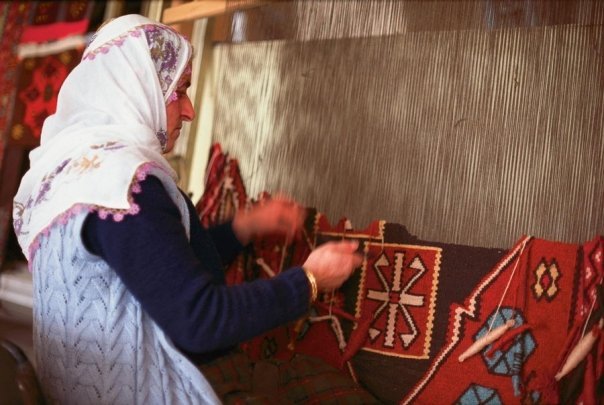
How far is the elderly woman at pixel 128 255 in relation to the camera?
38.8 inches

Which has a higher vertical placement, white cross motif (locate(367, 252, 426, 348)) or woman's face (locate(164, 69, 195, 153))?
woman's face (locate(164, 69, 195, 153))

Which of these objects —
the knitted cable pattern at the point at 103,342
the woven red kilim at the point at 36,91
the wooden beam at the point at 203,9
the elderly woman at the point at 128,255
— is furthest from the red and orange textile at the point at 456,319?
the woven red kilim at the point at 36,91

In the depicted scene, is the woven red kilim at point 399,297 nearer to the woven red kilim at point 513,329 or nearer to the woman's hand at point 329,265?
the woven red kilim at point 513,329

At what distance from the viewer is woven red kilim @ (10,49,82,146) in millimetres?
2527

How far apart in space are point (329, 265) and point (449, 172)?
1.48 feet

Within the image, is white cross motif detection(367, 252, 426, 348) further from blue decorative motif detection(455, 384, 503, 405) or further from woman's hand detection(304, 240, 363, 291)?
woman's hand detection(304, 240, 363, 291)

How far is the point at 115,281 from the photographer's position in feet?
3.51

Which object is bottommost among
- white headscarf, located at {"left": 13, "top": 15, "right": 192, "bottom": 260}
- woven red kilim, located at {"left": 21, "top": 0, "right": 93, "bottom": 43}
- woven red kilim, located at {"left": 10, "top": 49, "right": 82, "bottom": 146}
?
white headscarf, located at {"left": 13, "top": 15, "right": 192, "bottom": 260}

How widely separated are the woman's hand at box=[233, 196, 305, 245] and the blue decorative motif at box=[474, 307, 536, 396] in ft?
1.80

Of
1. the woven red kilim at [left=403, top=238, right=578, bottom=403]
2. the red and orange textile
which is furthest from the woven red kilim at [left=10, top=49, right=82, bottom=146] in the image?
the woven red kilim at [left=403, top=238, right=578, bottom=403]

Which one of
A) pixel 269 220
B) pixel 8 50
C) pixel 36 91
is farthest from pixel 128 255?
pixel 8 50

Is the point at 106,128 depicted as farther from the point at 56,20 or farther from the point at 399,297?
the point at 56,20

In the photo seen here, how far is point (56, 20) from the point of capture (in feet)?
8.63

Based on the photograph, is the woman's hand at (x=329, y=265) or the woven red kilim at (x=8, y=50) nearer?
the woman's hand at (x=329, y=265)
